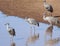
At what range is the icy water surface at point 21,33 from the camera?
132 inches

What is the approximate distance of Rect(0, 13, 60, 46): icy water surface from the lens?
11.0 ft

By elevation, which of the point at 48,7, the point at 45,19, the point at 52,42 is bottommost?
the point at 52,42

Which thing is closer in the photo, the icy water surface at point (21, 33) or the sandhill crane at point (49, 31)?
the icy water surface at point (21, 33)

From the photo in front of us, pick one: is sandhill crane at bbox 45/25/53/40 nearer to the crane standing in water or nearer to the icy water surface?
the icy water surface

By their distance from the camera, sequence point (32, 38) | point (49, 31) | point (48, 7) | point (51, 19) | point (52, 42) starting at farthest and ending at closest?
point (48, 7)
point (51, 19)
point (49, 31)
point (32, 38)
point (52, 42)

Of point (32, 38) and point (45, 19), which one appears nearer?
point (32, 38)

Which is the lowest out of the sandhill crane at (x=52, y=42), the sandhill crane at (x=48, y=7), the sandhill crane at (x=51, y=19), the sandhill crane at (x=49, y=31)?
the sandhill crane at (x=52, y=42)

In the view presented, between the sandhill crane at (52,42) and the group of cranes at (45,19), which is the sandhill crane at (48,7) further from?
the sandhill crane at (52,42)

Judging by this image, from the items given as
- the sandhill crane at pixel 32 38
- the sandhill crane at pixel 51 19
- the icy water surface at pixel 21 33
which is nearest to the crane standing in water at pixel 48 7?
the sandhill crane at pixel 51 19

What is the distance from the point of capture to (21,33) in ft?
12.1

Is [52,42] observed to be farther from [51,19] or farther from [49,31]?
[51,19]

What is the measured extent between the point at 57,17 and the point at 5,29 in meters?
0.96

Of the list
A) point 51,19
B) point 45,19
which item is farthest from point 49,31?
point 45,19

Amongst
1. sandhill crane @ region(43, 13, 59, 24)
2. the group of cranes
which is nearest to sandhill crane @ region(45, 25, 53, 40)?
the group of cranes
